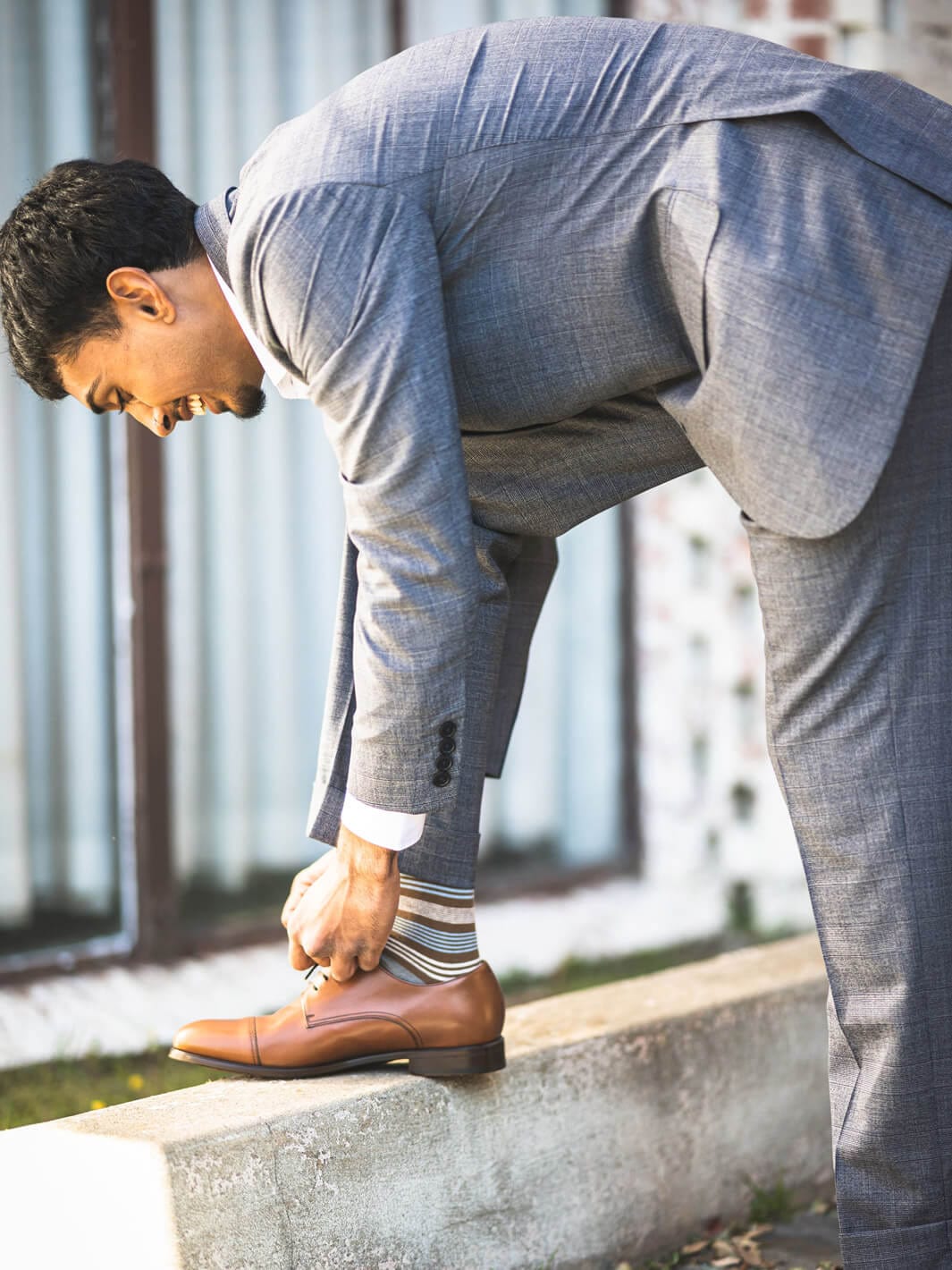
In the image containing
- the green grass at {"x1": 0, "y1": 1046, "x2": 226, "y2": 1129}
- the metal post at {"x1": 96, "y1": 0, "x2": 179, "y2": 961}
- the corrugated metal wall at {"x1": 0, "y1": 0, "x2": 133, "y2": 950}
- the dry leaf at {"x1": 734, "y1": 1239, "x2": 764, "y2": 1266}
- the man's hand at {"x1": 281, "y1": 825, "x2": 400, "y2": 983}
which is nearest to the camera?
the man's hand at {"x1": 281, "y1": 825, "x2": 400, "y2": 983}

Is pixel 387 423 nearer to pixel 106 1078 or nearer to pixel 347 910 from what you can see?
pixel 347 910

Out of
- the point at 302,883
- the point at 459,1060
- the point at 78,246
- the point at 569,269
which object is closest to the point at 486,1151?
the point at 459,1060

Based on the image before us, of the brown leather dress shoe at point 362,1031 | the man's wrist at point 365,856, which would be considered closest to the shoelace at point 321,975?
the brown leather dress shoe at point 362,1031

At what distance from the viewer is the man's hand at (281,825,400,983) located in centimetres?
169

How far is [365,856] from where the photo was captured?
1676 millimetres

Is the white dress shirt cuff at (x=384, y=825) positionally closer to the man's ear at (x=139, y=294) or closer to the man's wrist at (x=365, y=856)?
the man's wrist at (x=365, y=856)

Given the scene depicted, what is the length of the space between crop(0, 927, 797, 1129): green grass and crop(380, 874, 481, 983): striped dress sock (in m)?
0.47

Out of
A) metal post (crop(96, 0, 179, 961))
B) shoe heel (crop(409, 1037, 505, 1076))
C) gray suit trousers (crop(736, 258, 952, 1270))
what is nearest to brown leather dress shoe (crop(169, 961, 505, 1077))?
shoe heel (crop(409, 1037, 505, 1076))

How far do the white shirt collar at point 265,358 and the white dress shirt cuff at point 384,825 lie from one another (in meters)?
0.47

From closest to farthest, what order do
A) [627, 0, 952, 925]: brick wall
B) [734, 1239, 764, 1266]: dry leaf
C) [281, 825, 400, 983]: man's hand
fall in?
1. [281, 825, 400, 983]: man's hand
2. [734, 1239, 764, 1266]: dry leaf
3. [627, 0, 952, 925]: brick wall

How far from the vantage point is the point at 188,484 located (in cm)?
333

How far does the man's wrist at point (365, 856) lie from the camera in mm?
1663

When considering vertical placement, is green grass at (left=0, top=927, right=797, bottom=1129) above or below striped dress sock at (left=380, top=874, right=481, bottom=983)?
below

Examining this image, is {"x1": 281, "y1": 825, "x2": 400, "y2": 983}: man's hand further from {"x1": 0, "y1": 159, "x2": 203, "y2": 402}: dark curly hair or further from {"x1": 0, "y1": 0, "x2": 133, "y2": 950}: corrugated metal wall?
{"x1": 0, "y1": 0, "x2": 133, "y2": 950}: corrugated metal wall
